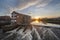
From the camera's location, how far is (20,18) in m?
1.61

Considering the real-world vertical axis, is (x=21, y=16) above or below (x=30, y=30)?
above

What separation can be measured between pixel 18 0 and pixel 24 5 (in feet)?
0.48

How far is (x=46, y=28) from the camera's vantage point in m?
1.58

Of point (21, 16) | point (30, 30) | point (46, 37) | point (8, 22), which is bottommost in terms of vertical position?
point (46, 37)

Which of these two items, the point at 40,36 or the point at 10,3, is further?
the point at 10,3

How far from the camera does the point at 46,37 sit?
152 centimetres

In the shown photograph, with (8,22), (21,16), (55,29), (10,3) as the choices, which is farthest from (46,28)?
(10,3)

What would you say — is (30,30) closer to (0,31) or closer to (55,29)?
(55,29)

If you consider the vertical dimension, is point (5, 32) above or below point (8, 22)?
below

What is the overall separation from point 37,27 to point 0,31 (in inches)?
26.2

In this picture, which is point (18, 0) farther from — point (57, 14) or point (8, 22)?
point (57, 14)

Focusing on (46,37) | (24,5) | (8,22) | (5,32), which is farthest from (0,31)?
(46,37)

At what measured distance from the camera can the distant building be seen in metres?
1.61

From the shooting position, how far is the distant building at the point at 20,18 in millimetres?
1608
